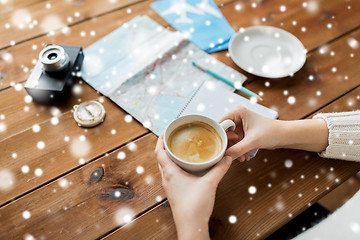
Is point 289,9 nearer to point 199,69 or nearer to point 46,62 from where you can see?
point 199,69

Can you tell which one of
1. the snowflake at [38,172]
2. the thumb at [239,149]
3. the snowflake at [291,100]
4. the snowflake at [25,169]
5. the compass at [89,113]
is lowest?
the snowflake at [38,172]

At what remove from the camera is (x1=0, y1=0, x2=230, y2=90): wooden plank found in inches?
39.3

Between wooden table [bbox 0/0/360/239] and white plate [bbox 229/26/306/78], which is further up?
white plate [bbox 229/26/306/78]

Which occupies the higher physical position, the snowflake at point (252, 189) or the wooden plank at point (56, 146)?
the wooden plank at point (56, 146)

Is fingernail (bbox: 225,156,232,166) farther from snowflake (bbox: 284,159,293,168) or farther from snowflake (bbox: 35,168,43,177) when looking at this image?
snowflake (bbox: 35,168,43,177)

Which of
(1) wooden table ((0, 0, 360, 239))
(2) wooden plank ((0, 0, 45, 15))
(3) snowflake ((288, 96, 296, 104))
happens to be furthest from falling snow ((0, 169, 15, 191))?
(3) snowflake ((288, 96, 296, 104))

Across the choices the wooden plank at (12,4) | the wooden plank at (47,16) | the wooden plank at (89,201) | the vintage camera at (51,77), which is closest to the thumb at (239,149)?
the wooden plank at (89,201)

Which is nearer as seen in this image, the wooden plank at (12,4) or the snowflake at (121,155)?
the snowflake at (121,155)

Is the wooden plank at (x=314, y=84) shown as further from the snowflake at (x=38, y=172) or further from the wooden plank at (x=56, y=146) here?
the snowflake at (x=38, y=172)

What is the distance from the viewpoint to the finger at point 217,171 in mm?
679

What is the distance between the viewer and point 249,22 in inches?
46.3

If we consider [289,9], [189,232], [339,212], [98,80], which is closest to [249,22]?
[289,9]

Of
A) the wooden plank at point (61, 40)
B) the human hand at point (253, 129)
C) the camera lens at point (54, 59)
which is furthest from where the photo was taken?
the wooden plank at point (61, 40)

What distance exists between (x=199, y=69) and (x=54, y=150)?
562mm
